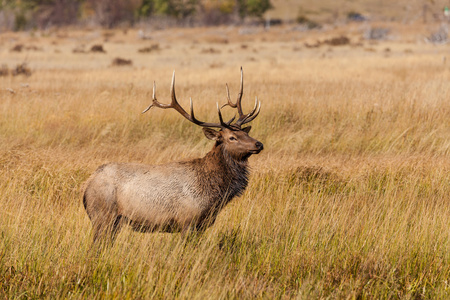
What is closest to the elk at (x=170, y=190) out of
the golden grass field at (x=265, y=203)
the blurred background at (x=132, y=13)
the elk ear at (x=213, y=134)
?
the elk ear at (x=213, y=134)

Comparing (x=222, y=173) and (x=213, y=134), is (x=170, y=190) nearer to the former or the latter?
(x=222, y=173)

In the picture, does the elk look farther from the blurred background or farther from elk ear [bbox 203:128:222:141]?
the blurred background

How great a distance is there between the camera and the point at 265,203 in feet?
19.3

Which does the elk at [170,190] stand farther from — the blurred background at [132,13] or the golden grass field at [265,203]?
the blurred background at [132,13]

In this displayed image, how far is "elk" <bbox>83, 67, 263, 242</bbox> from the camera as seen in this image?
15.2 ft

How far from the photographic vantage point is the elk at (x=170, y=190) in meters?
4.64

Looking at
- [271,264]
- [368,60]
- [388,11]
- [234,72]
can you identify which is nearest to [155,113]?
[271,264]

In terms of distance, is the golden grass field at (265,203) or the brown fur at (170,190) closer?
the golden grass field at (265,203)

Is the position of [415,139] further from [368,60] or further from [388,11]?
[388,11]

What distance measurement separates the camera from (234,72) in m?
20.0

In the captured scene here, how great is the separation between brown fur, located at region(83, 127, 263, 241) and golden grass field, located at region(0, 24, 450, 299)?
0.17 m

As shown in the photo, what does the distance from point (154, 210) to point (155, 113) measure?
6066 mm

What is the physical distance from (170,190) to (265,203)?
147 cm

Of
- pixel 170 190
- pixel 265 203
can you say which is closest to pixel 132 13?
pixel 265 203
